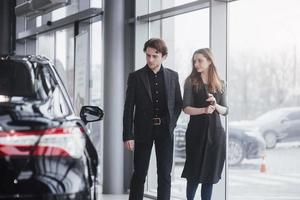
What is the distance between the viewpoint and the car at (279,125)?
511cm

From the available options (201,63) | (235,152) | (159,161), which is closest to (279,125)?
(235,152)

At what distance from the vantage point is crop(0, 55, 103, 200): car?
96.3 inches

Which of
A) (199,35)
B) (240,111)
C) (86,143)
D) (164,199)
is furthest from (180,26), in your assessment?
(86,143)

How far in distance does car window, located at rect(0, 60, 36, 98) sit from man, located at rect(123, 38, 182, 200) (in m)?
1.50

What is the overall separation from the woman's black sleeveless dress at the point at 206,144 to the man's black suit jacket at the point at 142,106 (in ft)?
0.64

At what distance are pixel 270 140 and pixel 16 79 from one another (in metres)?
3.04

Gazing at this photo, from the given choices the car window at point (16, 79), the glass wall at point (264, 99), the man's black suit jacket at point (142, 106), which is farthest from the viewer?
the glass wall at point (264, 99)

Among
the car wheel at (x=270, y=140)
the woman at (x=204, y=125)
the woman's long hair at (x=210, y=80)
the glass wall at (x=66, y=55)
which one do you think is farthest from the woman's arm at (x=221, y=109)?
the glass wall at (x=66, y=55)

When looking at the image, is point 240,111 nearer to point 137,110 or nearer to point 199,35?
point 199,35

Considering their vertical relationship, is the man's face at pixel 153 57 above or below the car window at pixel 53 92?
above

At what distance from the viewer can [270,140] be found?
17.7 feet

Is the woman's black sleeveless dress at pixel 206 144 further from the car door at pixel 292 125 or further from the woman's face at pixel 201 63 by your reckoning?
the car door at pixel 292 125

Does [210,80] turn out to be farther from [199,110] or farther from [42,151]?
[42,151]

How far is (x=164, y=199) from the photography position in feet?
15.1
